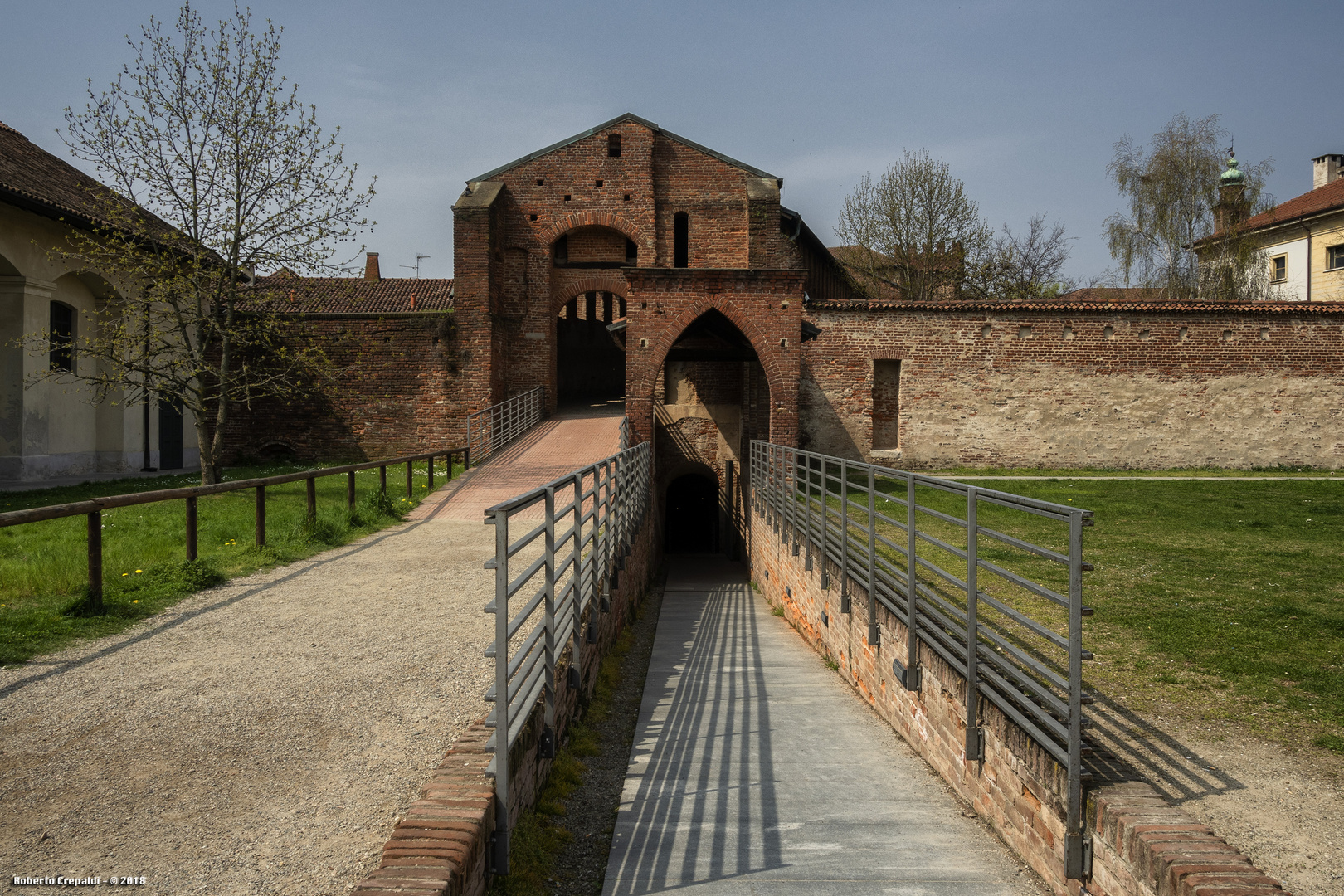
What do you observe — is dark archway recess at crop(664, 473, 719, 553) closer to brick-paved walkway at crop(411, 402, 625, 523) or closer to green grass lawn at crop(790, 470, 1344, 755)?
brick-paved walkway at crop(411, 402, 625, 523)

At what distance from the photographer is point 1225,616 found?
249 inches

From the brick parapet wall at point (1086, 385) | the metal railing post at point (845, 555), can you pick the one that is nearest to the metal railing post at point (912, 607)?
the metal railing post at point (845, 555)

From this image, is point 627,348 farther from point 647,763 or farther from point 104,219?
point 647,763

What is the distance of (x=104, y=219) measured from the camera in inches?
591

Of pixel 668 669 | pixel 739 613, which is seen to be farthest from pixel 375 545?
pixel 739 613

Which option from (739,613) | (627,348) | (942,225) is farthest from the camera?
(942,225)

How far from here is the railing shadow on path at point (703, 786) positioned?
12.2 feet

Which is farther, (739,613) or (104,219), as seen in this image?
(104,219)

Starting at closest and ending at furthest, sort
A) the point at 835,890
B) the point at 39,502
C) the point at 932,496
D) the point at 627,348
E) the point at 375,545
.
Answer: the point at 835,890 → the point at 375,545 → the point at 39,502 → the point at 932,496 → the point at 627,348

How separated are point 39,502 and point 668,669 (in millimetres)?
10445

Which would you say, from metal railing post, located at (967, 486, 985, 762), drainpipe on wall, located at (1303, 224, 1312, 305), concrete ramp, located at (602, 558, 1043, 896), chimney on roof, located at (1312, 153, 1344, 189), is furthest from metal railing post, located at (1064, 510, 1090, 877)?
chimney on roof, located at (1312, 153, 1344, 189)

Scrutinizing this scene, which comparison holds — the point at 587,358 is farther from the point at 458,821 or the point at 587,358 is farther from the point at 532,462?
the point at 458,821

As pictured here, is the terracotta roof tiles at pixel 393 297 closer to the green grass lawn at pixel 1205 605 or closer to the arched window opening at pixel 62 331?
the arched window opening at pixel 62 331

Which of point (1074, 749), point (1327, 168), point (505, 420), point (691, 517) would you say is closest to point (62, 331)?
point (505, 420)
